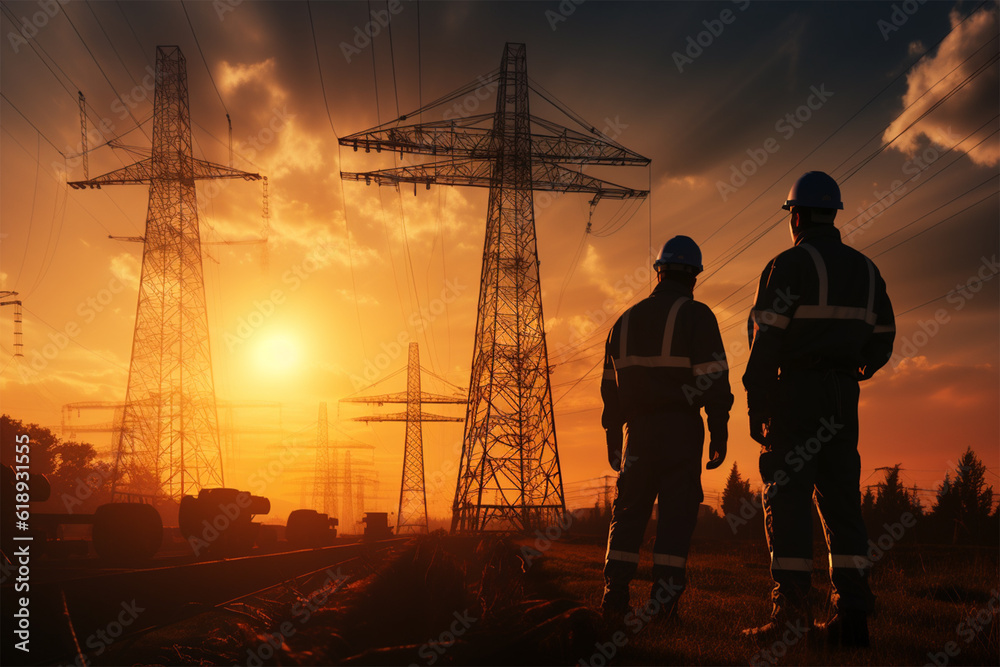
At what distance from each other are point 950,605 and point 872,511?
87.7 m

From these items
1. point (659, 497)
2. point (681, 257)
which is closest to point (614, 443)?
point (659, 497)

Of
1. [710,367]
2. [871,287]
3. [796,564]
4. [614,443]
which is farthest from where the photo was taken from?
[614,443]

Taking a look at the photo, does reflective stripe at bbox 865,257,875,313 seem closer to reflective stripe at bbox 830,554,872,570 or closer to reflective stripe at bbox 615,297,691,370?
reflective stripe at bbox 615,297,691,370

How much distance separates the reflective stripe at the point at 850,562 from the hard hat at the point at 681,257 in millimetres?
2497

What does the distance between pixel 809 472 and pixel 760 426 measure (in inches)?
15.9

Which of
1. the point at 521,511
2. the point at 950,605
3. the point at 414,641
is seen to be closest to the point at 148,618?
the point at 414,641

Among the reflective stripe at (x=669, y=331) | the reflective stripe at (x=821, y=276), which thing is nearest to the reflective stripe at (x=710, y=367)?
the reflective stripe at (x=669, y=331)

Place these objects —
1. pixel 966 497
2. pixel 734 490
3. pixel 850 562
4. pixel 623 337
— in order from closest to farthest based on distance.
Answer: pixel 850 562 → pixel 623 337 → pixel 966 497 → pixel 734 490

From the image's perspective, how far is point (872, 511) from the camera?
278 ft

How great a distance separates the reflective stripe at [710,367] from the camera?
6008 mm

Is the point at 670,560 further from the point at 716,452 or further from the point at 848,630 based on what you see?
the point at 848,630

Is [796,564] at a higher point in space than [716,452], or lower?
lower

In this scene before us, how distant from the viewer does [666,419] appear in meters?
6.08

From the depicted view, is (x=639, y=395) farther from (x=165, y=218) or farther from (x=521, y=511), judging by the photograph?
(x=165, y=218)
